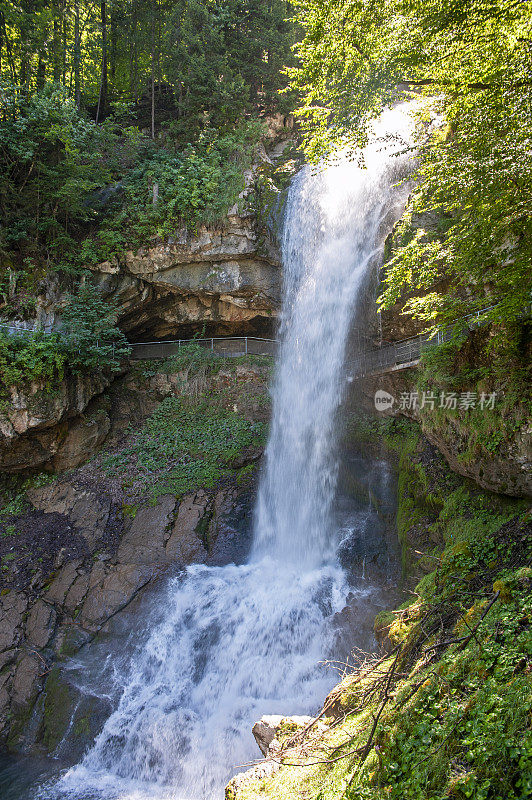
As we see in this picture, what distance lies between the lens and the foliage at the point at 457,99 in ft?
15.4

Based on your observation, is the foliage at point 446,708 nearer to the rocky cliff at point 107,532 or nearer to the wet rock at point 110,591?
the rocky cliff at point 107,532

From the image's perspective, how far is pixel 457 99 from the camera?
531 cm

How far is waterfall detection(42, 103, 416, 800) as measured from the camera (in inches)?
270

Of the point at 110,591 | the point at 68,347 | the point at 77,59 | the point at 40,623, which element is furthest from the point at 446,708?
the point at 77,59

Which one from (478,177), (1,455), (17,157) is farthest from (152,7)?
(478,177)

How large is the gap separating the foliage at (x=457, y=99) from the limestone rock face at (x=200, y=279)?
7623 millimetres

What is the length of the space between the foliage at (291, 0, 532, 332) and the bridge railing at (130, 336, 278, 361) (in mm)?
9145

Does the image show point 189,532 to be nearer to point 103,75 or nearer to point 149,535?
point 149,535

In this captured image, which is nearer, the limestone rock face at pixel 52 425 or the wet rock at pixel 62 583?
the wet rock at pixel 62 583

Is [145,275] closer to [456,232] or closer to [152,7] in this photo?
[456,232]

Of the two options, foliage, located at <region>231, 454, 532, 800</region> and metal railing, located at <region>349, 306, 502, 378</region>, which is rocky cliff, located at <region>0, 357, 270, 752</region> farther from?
foliage, located at <region>231, 454, 532, 800</region>

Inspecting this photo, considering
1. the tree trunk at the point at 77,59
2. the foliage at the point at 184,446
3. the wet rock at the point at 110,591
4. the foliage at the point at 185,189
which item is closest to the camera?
the wet rock at the point at 110,591

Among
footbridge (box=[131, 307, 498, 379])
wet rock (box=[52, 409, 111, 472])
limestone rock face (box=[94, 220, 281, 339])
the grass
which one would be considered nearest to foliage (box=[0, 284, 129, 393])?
limestone rock face (box=[94, 220, 281, 339])

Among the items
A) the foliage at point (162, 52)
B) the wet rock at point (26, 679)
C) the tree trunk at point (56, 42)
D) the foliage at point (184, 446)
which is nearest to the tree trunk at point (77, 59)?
the foliage at point (162, 52)
